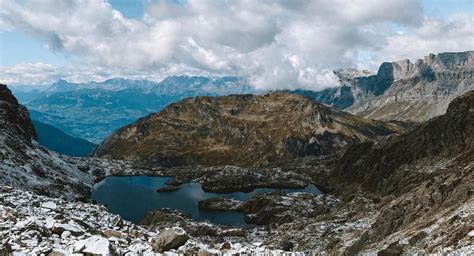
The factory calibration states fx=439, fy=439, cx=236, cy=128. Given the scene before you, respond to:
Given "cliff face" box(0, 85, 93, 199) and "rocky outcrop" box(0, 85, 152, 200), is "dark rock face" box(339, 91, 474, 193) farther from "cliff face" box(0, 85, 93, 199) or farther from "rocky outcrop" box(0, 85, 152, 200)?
"cliff face" box(0, 85, 93, 199)

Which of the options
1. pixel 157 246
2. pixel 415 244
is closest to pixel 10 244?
pixel 157 246

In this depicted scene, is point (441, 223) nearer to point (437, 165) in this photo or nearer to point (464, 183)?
point (464, 183)

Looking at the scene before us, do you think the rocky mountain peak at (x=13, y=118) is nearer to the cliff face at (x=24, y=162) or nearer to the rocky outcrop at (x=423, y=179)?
the cliff face at (x=24, y=162)

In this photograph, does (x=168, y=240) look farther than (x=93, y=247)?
Yes

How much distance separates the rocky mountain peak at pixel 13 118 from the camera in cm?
16950

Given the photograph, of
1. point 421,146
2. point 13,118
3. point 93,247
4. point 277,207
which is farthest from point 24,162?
point 421,146

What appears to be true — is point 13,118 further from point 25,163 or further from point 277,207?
point 277,207

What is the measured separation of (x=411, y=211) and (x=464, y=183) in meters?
9.28

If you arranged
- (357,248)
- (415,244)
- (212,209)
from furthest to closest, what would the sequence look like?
(212,209)
(357,248)
(415,244)

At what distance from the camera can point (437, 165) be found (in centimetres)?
14188

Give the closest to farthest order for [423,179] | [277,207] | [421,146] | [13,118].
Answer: [423,179]
[277,207]
[421,146]
[13,118]

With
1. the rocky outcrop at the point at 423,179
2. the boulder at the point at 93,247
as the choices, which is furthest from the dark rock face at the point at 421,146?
the boulder at the point at 93,247

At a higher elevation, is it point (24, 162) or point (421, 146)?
point (24, 162)

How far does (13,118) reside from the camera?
178250 mm
